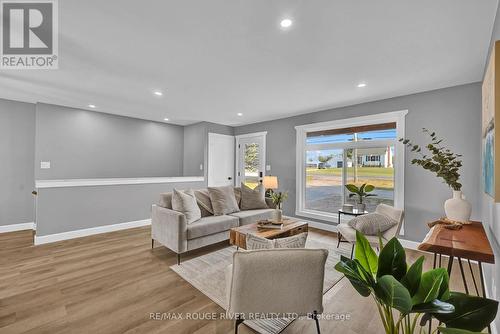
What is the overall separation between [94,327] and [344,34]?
130 inches

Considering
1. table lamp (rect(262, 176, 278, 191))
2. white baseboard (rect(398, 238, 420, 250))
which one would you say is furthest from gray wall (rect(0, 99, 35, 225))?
white baseboard (rect(398, 238, 420, 250))

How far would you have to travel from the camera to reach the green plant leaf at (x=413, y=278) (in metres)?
0.85

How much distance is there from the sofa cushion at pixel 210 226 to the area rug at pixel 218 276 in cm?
33

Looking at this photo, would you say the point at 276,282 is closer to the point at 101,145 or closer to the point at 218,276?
the point at 218,276

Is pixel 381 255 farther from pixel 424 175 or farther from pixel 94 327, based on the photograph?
pixel 424 175

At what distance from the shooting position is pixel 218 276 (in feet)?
8.42

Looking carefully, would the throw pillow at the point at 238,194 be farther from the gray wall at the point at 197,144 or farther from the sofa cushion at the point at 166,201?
the gray wall at the point at 197,144

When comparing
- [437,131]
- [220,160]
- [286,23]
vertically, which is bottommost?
[220,160]

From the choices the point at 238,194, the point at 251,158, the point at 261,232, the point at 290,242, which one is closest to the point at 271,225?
the point at 261,232

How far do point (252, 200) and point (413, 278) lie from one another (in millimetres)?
3464

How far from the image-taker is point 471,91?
121 inches

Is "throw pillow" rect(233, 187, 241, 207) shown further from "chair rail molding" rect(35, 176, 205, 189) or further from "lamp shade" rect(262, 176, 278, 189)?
"chair rail molding" rect(35, 176, 205, 189)

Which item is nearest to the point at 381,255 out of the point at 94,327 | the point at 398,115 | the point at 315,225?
the point at 94,327

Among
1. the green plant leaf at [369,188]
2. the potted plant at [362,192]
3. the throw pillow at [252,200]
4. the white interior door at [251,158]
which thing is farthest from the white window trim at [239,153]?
the green plant leaf at [369,188]
